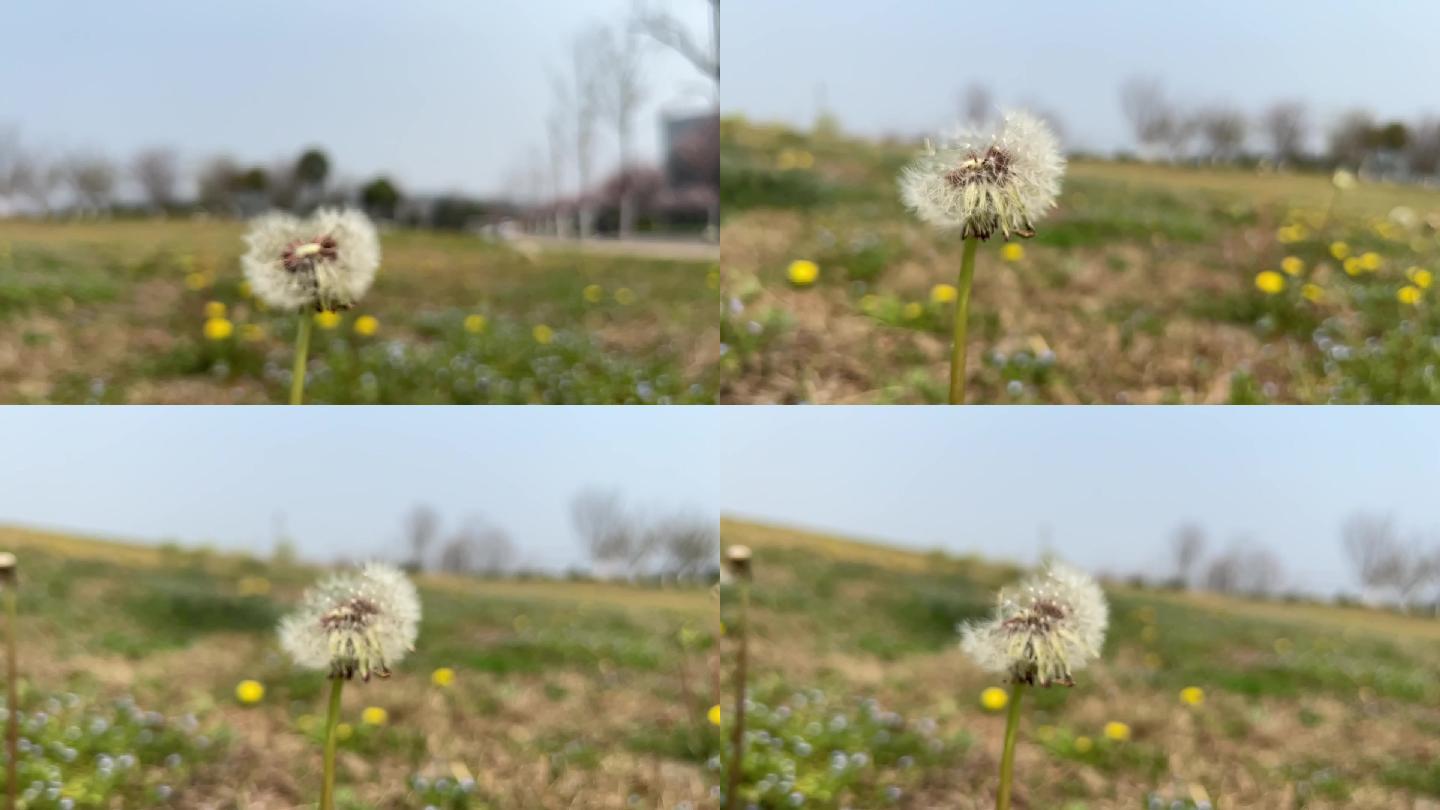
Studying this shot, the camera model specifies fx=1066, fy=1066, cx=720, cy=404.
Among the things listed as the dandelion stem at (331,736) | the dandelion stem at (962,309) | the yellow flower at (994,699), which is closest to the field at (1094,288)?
the yellow flower at (994,699)

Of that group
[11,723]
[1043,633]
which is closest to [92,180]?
[11,723]

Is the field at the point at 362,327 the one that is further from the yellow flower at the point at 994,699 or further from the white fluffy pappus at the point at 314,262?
the yellow flower at the point at 994,699

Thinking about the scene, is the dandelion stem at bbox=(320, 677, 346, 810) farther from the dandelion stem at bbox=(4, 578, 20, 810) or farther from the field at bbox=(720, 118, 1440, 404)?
the field at bbox=(720, 118, 1440, 404)

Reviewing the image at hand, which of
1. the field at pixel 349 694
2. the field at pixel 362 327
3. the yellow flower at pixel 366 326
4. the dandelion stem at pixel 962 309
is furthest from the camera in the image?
the yellow flower at pixel 366 326

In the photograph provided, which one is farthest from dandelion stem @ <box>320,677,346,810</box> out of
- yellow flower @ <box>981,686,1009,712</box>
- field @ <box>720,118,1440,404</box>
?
yellow flower @ <box>981,686,1009,712</box>

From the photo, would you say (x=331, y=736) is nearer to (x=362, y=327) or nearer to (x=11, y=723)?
(x=11, y=723)

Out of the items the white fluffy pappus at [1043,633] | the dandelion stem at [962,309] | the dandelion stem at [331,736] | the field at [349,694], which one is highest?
the dandelion stem at [962,309]
